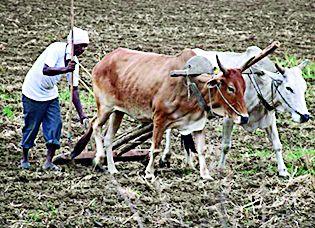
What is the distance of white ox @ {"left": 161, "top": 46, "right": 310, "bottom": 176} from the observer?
8.97 m

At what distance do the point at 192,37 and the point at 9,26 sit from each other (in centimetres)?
355

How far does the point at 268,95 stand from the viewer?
9094 millimetres

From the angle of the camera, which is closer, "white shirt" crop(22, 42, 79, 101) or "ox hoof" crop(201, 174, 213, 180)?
"ox hoof" crop(201, 174, 213, 180)

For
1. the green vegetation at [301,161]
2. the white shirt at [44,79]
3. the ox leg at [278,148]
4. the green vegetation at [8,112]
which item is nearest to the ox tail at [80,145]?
the white shirt at [44,79]

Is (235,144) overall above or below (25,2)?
above

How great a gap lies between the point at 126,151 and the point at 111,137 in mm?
213

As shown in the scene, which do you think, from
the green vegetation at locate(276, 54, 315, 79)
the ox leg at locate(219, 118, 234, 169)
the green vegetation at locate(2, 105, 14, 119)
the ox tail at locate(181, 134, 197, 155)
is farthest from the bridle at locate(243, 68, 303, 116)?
the green vegetation at locate(276, 54, 315, 79)

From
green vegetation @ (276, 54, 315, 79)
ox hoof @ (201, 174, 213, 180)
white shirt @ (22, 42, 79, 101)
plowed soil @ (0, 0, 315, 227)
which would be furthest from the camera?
green vegetation @ (276, 54, 315, 79)

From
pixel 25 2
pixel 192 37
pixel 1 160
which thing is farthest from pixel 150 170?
pixel 25 2

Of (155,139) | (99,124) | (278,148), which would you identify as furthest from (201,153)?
(99,124)

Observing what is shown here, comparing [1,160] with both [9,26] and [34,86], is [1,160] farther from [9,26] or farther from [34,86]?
[9,26]

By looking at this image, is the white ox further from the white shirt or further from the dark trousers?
the white shirt

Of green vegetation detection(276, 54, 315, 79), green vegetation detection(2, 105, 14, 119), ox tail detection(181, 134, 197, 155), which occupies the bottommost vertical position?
green vegetation detection(276, 54, 315, 79)

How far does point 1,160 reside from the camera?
9352 millimetres
